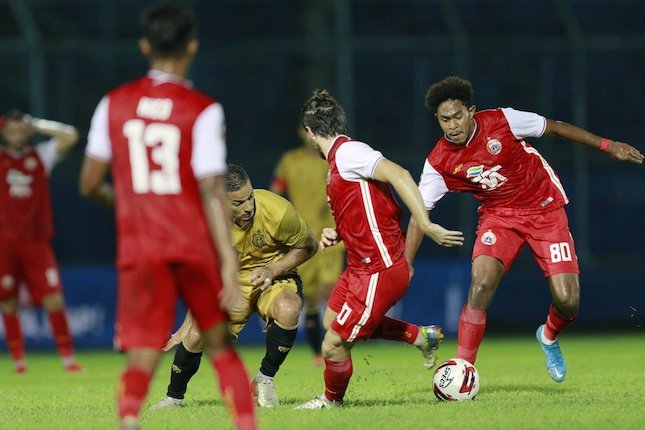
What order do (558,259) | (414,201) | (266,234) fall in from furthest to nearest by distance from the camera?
(558,259) → (266,234) → (414,201)

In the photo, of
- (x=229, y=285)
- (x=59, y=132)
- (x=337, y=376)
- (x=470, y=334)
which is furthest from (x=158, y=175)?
(x=59, y=132)

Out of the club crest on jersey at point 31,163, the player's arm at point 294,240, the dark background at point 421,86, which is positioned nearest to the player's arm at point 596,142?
the player's arm at point 294,240

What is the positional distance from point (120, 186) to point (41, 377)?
7.27m

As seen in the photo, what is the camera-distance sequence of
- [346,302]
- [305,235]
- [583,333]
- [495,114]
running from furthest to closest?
[583,333] → [495,114] → [305,235] → [346,302]

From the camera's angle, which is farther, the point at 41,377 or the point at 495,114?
the point at 41,377

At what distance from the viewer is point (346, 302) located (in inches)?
313

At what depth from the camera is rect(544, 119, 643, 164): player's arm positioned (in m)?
8.86

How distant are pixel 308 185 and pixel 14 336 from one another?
3415 millimetres

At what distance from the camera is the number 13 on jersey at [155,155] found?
5.56m

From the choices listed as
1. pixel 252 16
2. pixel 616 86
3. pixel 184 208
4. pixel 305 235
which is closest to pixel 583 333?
pixel 616 86

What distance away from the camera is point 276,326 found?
8.45 metres

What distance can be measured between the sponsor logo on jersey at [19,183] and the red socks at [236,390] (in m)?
8.43

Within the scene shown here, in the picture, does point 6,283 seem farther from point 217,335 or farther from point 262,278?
point 217,335

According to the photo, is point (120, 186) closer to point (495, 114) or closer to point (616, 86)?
point (495, 114)
